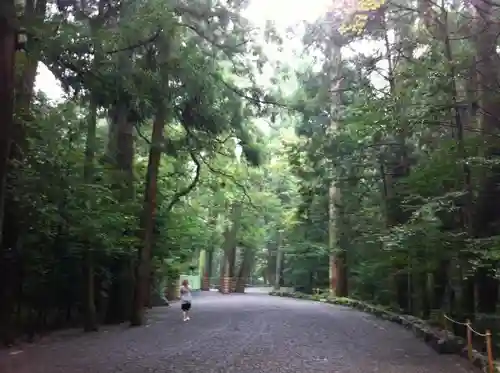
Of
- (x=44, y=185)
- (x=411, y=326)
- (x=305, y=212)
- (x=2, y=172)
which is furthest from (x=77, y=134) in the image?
(x=305, y=212)

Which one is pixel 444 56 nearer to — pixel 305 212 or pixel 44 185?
pixel 44 185

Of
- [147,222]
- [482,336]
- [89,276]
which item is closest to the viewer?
[482,336]

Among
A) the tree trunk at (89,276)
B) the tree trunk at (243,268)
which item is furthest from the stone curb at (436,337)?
the tree trunk at (243,268)

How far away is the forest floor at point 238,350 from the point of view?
850 centimetres

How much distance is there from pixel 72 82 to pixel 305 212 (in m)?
21.0

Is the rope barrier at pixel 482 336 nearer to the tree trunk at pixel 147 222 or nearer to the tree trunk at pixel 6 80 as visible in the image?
the tree trunk at pixel 6 80

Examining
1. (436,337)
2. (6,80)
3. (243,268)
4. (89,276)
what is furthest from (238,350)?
(243,268)

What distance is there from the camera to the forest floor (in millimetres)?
8500

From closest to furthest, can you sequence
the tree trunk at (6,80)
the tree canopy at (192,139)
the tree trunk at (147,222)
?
1. the tree trunk at (6,80)
2. the tree canopy at (192,139)
3. the tree trunk at (147,222)

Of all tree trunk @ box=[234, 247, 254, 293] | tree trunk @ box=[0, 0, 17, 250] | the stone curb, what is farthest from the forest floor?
tree trunk @ box=[234, 247, 254, 293]

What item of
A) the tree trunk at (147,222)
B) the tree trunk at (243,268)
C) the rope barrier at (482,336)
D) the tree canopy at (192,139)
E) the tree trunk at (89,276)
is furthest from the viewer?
the tree trunk at (243,268)

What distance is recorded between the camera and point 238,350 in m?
10.1

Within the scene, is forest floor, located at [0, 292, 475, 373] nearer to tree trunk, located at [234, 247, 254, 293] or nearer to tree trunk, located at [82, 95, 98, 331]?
tree trunk, located at [82, 95, 98, 331]

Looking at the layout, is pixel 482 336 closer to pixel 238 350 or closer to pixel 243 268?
pixel 238 350
